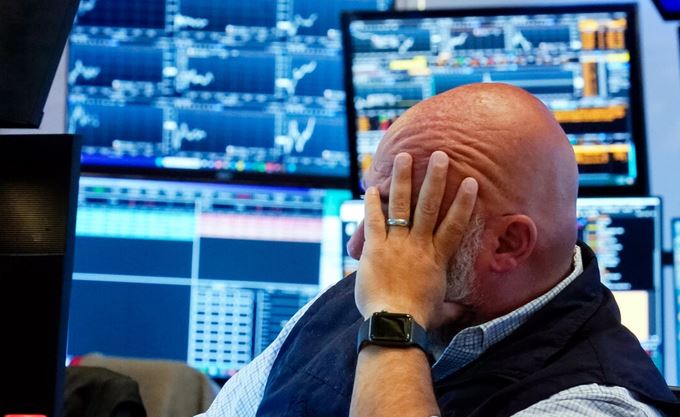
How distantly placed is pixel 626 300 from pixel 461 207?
1467 millimetres

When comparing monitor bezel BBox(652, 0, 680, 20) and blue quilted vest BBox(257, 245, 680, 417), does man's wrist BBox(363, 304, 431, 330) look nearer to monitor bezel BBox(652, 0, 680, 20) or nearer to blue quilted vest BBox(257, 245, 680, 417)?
blue quilted vest BBox(257, 245, 680, 417)

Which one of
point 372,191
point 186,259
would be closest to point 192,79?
point 186,259

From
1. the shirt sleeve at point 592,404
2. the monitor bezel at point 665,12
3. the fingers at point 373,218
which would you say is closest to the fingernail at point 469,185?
the fingers at point 373,218

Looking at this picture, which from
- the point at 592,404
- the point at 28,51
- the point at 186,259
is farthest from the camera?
the point at 186,259

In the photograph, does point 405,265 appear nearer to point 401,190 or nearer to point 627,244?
point 401,190

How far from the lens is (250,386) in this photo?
6.04 ft

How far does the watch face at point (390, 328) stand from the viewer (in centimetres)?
144

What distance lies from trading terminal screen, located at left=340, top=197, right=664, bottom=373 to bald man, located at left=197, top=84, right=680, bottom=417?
4.11ft

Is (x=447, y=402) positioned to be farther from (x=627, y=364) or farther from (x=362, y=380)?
(x=627, y=364)

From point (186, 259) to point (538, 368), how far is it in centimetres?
192

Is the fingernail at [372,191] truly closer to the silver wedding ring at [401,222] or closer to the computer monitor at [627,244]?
the silver wedding ring at [401,222]

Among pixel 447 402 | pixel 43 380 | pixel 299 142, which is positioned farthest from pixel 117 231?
pixel 447 402

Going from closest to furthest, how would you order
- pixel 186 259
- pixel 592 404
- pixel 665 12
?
1. pixel 592 404
2. pixel 665 12
3. pixel 186 259

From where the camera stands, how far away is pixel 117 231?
3258mm
